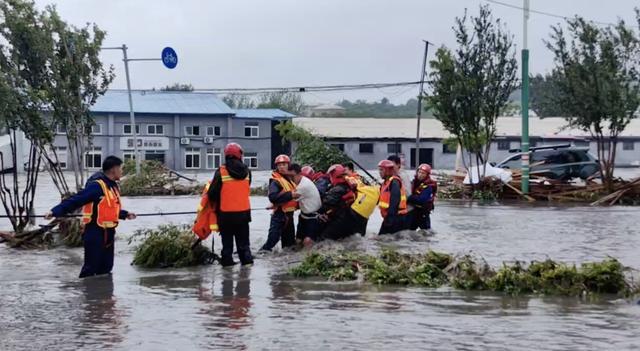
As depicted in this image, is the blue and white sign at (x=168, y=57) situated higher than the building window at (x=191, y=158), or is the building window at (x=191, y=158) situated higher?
the blue and white sign at (x=168, y=57)

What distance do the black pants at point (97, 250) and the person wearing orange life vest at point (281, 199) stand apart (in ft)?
9.42

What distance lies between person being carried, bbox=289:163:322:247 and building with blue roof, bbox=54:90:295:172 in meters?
55.3

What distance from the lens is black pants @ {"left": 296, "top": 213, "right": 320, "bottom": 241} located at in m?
15.5

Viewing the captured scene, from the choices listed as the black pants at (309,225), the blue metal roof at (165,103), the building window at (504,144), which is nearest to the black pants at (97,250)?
the black pants at (309,225)

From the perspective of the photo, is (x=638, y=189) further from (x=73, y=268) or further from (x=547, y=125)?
(x=547, y=125)

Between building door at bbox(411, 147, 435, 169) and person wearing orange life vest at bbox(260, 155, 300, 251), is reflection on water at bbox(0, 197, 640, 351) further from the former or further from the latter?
building door at bbox(411, 147, 435, 169)

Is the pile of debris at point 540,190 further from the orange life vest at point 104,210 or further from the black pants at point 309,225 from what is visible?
the orange life vest at point 104,210

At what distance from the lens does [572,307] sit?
403 inches

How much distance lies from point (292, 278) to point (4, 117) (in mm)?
6912

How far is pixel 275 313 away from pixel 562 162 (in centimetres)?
2841

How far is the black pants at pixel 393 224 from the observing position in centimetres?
1627

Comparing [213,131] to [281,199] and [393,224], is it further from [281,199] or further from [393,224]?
[281,199]

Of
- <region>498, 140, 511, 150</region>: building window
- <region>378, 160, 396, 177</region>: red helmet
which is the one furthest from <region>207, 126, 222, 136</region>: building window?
<region>378, 160, 396, 177</region>: red helmet

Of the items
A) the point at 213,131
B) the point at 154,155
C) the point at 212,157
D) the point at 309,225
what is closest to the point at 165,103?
the point at 213,131
